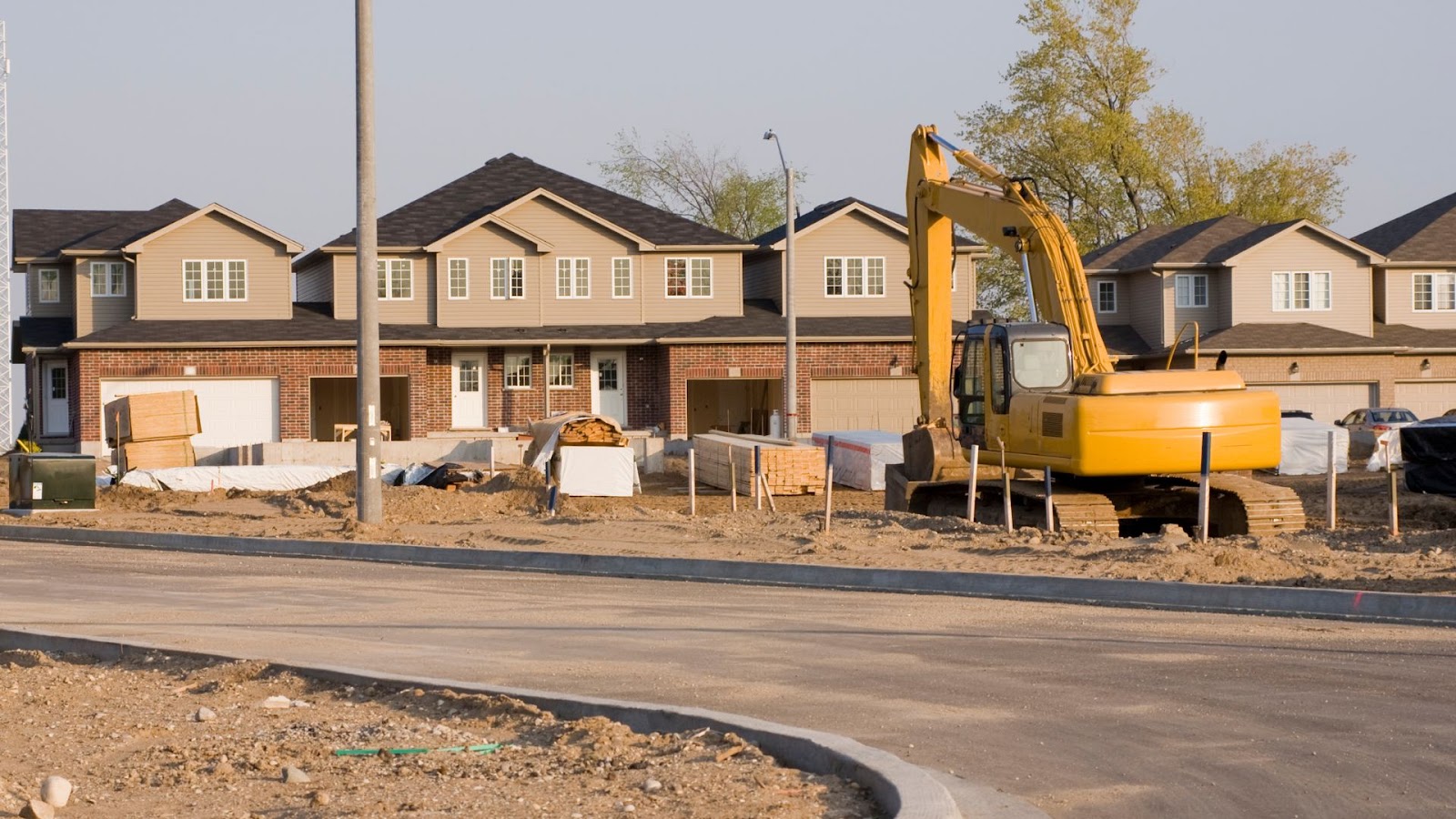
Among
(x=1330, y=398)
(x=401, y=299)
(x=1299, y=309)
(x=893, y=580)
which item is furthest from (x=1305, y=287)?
(x=893, y=580)

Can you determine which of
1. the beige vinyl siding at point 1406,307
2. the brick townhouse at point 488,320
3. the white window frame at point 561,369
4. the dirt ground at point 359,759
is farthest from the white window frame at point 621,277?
the dirt ground at point 359,759

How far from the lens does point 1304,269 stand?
175 feet

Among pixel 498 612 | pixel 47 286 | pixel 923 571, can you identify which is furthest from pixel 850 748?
pixel 47 286

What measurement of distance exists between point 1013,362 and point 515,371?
27.4 m

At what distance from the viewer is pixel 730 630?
1359cm

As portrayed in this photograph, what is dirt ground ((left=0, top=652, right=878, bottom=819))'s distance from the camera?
7426 mm

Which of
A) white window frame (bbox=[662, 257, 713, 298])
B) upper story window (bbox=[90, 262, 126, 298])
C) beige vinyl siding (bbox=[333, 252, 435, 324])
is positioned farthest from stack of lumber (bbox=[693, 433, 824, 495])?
upper story window (bbox=[90, 262, 126, 298])

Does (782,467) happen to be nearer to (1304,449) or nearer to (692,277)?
(1304,449)

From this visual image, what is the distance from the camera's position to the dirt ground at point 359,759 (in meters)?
7.43

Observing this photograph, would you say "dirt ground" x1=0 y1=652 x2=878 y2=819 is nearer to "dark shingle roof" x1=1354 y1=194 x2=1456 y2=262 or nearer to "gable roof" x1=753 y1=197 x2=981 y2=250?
"gable roof" x1=753 y1=197 x2=981 y2=250

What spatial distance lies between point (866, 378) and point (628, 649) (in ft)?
115

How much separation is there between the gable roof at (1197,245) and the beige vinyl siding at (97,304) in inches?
1085

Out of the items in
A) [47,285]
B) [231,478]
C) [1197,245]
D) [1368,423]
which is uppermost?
[1197,245]

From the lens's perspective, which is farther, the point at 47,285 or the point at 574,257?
the point at 47,285
